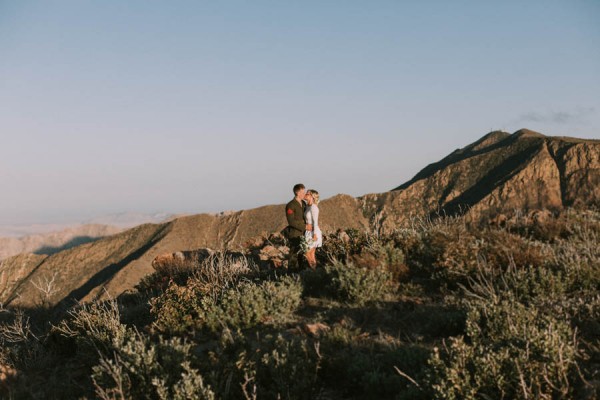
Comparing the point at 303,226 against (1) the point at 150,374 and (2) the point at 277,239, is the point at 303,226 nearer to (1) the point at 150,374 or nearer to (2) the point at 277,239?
(1) the point at 150,374

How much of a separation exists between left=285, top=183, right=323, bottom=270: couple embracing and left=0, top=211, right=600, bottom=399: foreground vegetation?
2.32 ft

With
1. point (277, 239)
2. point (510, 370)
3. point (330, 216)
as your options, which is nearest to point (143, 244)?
point (330, 216)

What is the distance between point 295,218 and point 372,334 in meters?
4.02

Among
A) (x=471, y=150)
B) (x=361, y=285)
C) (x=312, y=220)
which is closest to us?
(x=361, y=285)

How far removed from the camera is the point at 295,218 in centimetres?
955

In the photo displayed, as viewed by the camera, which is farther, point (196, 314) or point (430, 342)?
point (196, 314)

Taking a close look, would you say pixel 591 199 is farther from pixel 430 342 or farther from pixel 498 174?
pixel 498 174

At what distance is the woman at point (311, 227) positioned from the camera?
9164mm

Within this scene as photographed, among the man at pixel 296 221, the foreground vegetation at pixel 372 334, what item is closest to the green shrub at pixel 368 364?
the foreground vegetation at pixel 372 334

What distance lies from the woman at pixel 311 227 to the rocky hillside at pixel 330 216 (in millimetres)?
42549

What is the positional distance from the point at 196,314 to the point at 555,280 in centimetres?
492

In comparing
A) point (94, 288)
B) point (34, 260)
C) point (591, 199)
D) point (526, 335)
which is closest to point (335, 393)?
point (526, 335)

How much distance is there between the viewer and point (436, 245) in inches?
335

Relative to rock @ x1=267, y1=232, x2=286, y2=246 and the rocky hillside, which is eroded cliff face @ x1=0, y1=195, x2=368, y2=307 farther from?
rock @ x1=267, y1=232, x2=286, y2=246
